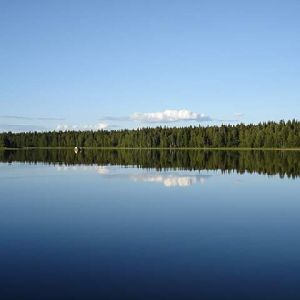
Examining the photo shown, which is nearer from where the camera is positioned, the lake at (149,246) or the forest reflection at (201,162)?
the lake at (149,246)

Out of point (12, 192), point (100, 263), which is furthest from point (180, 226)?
point (12, 192)

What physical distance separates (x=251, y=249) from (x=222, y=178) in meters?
34.0

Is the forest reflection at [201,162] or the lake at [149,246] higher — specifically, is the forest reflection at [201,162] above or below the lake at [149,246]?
above

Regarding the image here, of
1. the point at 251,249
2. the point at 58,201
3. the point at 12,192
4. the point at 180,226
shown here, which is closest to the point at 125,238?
the point at 180,226

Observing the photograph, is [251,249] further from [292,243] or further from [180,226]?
[180,226]

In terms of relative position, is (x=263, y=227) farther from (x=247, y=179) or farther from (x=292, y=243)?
(x=247, y=179)

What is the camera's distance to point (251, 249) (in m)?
18.8

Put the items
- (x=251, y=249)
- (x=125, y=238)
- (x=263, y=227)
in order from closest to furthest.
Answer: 1. (x=251, y=249)
2. (x=125, y=238)
3. (x=263, y=227)

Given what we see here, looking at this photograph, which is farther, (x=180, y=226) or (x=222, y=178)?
(x=222, y=178)

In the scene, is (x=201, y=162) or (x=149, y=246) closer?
(x=149, y=246)

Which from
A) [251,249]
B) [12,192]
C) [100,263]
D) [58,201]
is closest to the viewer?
[100,263]

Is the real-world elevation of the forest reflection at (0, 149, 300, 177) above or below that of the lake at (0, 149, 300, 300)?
above

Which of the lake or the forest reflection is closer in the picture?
the lake

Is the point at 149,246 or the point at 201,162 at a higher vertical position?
the point at 201,162
